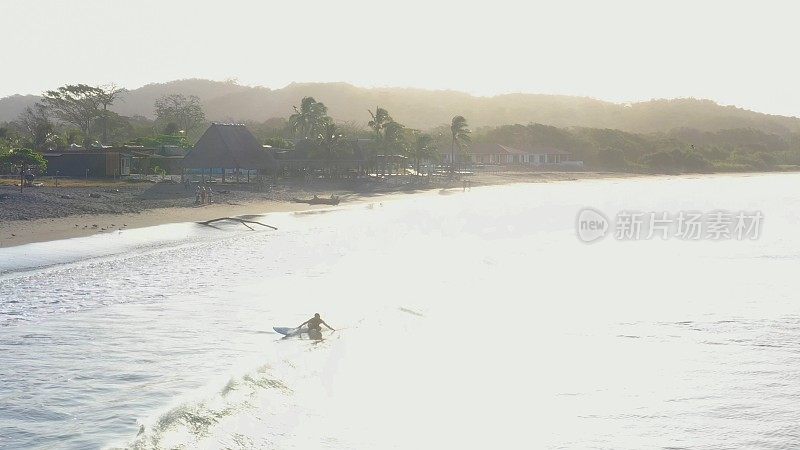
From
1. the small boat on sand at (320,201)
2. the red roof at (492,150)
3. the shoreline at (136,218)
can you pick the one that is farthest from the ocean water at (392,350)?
the red roof at (492,150)

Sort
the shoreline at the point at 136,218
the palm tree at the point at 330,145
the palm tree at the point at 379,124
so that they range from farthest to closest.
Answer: the palm tree at the point at 379,124 → the palm tree at the point at 330,145 → the shoreline at the point at 136,218

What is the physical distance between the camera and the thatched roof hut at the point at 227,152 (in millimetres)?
45938

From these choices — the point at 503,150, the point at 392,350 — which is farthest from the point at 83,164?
the point at 503,150

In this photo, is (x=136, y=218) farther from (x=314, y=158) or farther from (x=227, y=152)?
(x=314, y=158)

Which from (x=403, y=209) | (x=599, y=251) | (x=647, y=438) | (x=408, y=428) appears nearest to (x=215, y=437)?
(x=408, y=428)

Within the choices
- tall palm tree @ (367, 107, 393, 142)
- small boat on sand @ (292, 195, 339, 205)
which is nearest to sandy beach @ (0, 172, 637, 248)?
small boat on sand @ (292, 195, 339, 205)

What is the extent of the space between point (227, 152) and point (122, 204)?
15.4 meters

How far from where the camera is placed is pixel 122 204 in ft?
104

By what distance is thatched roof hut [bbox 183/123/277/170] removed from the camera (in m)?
45.9

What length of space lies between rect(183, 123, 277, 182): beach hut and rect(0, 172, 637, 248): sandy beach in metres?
1.91

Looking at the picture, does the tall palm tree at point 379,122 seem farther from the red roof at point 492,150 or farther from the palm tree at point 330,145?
the red roof at point 492,150

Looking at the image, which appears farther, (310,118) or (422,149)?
(310,118)

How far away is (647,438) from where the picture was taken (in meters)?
6.93

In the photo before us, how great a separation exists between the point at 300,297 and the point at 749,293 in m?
9.45
